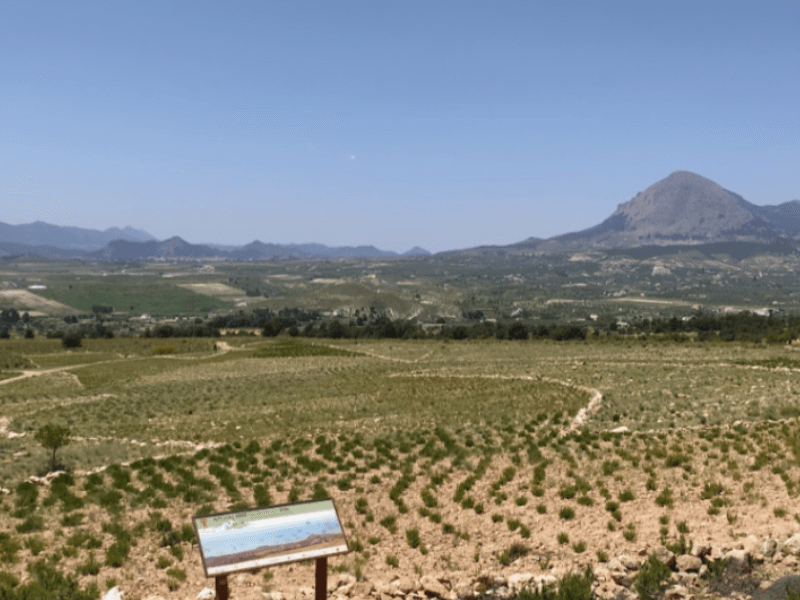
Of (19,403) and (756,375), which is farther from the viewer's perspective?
(19,403)

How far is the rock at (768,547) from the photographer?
12.8m

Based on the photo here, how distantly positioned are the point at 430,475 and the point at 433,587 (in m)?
8.38

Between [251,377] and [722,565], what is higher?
[722,565]

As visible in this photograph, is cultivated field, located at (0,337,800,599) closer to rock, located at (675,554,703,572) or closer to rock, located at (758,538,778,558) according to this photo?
rock, located at (758,538,778,558)

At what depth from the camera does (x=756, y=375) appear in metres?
44.0

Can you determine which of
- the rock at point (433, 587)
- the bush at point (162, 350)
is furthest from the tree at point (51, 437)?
the bush at point (162, 350)

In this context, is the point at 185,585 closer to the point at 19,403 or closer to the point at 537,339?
the point at 19,403

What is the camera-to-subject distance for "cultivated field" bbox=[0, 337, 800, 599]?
1458 cm

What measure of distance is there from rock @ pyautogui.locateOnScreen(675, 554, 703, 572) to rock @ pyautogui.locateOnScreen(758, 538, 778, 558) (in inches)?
55.0

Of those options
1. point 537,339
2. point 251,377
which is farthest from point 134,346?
point 537,339

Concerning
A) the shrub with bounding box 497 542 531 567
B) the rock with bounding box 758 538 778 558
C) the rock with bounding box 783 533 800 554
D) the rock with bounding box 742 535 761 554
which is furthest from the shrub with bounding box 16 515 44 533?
the rock with bounding box 783 533 800 554

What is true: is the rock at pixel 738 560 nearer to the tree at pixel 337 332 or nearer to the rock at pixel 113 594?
the rock at pixel 113 594

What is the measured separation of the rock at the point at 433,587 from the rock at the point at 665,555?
4853 millimetres

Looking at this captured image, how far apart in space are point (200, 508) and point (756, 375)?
4170 centimetres
